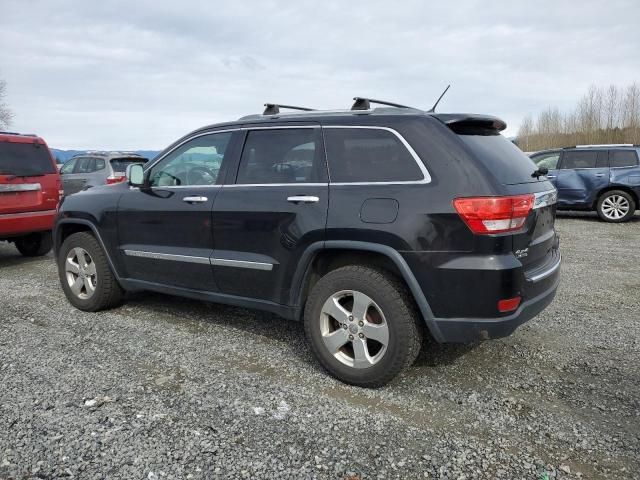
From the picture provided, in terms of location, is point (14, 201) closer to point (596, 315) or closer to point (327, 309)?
point (327, 309)

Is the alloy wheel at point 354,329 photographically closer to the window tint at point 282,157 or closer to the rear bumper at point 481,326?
the rear bumper at point 481,326

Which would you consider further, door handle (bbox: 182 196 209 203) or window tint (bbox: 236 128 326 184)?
door handle (bbox: 182 196 209 203)

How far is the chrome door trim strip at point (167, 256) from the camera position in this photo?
4035mm

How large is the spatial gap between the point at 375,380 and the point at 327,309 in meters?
0.54

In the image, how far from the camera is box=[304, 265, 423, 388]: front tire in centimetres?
313

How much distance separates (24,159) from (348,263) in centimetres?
581

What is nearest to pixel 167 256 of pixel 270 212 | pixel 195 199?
pixel 195 199

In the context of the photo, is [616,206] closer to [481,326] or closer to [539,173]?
[539,173]

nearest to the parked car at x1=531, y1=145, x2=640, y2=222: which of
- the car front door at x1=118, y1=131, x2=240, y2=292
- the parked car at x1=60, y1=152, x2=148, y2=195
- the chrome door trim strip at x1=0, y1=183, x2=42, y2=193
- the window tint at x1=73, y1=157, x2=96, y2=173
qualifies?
the car front door at x1=118, y1=131, x2=240, y2=292

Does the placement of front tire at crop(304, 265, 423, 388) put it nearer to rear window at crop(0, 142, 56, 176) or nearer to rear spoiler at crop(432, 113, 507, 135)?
rear spoiler at crop(432, 113, 507, 135)

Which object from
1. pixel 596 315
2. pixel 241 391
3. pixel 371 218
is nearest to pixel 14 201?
pixel 241 391

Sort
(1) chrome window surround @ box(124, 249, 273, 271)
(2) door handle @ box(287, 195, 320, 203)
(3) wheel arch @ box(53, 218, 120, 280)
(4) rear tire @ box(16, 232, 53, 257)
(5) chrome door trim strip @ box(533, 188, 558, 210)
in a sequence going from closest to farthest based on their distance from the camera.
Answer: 1. (5) chrome door trim strip @ box(533, 188, 558, 210)
2. (2) door handle @ box(287, 195, 320, 203)
3. (1) chrome window surround @ box(124, 249, 273, 271)
4. (3) wheel arch @ box(53, 218, 120, 280)
5. (4) rear tire @ box(16, 232, 53, 257)

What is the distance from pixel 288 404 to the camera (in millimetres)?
3125

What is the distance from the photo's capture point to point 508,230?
2916 mm
